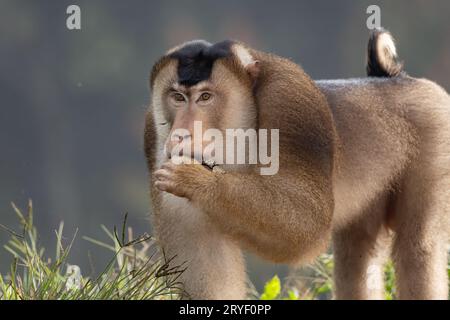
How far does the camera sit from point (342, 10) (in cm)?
1125

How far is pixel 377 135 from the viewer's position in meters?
5.42

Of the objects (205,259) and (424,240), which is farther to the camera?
(424,240)

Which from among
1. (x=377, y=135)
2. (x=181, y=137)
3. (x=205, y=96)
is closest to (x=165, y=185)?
(x=181, y=137)

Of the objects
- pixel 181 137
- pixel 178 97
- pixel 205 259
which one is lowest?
pixel 205 259

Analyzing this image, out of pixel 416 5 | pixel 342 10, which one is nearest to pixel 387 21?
pixel 416 5

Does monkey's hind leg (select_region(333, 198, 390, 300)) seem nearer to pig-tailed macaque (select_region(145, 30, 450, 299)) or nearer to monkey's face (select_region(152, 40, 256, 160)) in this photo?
pig-tailed macaque (select_region(145, 30, 450, 299))

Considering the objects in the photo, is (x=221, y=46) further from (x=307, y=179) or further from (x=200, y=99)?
(x=307, y=179)

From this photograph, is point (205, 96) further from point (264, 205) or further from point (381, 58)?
point (381, 58)

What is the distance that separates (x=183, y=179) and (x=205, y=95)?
Result: 54cm

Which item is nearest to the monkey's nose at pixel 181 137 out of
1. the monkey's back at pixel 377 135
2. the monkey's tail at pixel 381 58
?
the monkey's back at pixel 377 135

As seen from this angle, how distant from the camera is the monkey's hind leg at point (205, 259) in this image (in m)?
4.79
